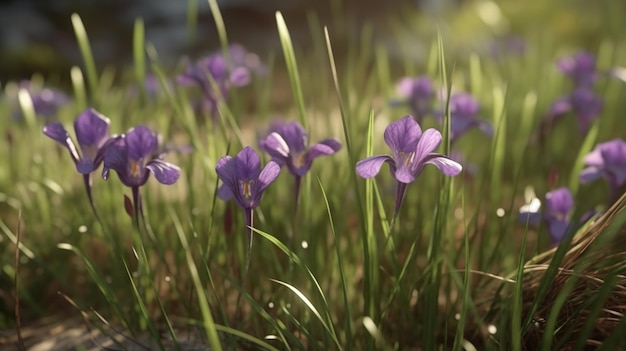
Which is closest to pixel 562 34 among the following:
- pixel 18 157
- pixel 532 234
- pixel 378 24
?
pixel 378 24

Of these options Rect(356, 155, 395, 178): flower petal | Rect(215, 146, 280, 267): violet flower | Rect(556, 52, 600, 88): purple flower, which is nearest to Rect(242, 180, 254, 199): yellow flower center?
Rect(215, 146, 280, 267): violet flower

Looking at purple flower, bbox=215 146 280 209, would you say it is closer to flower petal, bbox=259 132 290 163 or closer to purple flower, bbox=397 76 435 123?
flower petal, bbox=259 132 290 163

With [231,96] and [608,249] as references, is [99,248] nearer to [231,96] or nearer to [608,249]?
[231,96]

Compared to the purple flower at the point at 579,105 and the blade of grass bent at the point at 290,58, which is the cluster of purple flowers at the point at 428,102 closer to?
the purple flower at the point at 579,105

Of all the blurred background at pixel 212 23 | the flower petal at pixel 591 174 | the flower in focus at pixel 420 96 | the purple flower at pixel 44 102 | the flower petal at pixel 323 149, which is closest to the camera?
the flower petal at pixel 323 149

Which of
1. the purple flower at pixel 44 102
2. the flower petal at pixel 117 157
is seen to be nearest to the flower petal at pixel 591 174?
the flower petal at pixel 117 157

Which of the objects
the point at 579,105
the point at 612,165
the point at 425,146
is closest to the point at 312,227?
the point at 425,146
